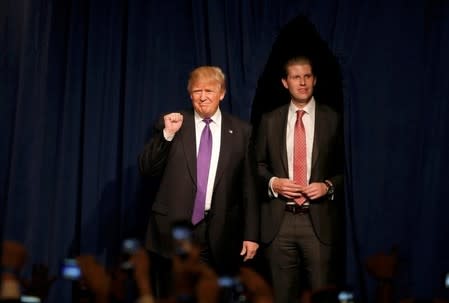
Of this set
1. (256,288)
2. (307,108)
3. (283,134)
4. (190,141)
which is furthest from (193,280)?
(307,108)

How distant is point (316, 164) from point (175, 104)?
3.33 ft

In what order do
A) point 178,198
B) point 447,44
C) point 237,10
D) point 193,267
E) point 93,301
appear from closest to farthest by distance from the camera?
point 193,267, point 93,301, point 178,198, point 447,44, point 237,10

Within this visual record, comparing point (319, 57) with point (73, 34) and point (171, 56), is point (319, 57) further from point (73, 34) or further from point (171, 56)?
point (73, 34)

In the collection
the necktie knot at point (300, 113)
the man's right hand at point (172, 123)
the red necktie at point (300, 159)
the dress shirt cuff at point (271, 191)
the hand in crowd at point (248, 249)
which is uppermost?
the necktie knot at point (300, 113)

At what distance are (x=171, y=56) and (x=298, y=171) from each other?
112cm

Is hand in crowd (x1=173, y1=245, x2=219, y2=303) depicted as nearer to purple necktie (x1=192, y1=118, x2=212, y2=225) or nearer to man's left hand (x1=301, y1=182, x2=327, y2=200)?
purple necktie (x1=192, y1=118, x2=212, y2=225)

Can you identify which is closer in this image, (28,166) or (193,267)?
(193,267)

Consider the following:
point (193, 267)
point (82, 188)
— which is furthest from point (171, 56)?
point (193, 267)

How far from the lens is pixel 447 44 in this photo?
4062mm

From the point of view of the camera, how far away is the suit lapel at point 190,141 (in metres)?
3.80

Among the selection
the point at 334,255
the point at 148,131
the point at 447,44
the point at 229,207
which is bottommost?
the point at 334,255

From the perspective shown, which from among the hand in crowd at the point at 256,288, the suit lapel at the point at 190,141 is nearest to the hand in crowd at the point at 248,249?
the suit lapel at the point at 190,141

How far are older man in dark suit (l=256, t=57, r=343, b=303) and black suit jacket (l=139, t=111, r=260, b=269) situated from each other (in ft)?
0.58

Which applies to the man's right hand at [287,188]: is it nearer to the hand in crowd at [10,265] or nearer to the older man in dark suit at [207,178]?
the older man in dark suit at [207,178]
